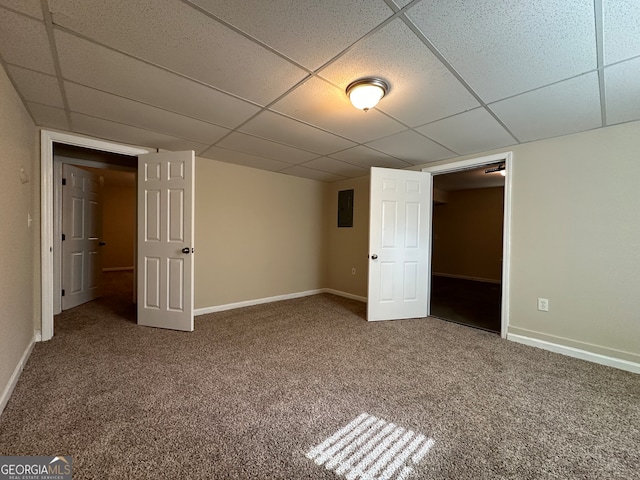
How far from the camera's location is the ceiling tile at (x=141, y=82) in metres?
1.51

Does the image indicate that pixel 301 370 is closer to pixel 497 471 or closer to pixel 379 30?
pixel 497 471

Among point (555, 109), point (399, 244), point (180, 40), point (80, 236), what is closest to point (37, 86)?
point (180, 40)

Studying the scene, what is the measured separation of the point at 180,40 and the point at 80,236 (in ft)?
13.6

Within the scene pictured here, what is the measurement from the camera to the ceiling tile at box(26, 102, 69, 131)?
2204 millimetres

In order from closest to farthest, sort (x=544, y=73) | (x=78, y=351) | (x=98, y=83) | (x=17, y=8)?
(x=17, y=8)
(x=544, y=73)
(x=98, y=83)
(x=78, y=351)

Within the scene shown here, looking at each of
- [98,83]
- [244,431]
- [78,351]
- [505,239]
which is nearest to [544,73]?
[505,239]

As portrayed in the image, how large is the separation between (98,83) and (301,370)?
265cm

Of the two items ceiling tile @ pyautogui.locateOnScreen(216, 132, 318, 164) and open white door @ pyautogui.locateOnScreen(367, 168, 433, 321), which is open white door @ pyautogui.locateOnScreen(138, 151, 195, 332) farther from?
open white door @ pyautogui.locateOnScreen(367, 168, 433, 321)

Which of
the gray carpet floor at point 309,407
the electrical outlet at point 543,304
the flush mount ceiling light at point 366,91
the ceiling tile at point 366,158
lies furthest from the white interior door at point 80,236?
the electrical outlet at point 543,304

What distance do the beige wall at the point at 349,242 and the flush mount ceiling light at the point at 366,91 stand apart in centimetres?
271

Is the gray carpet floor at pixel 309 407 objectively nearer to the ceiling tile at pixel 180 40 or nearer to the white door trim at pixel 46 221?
the white door trim at pixel 46 221

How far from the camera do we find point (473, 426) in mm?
1565

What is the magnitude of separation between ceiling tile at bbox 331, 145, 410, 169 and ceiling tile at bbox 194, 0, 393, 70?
68.2 inches

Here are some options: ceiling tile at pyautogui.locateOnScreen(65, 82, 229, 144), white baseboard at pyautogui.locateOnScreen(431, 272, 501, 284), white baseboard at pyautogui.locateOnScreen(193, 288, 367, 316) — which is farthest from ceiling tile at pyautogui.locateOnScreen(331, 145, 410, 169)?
white baseboard at pyautogui.locateOnScreen(431, 272, 501, 284)
